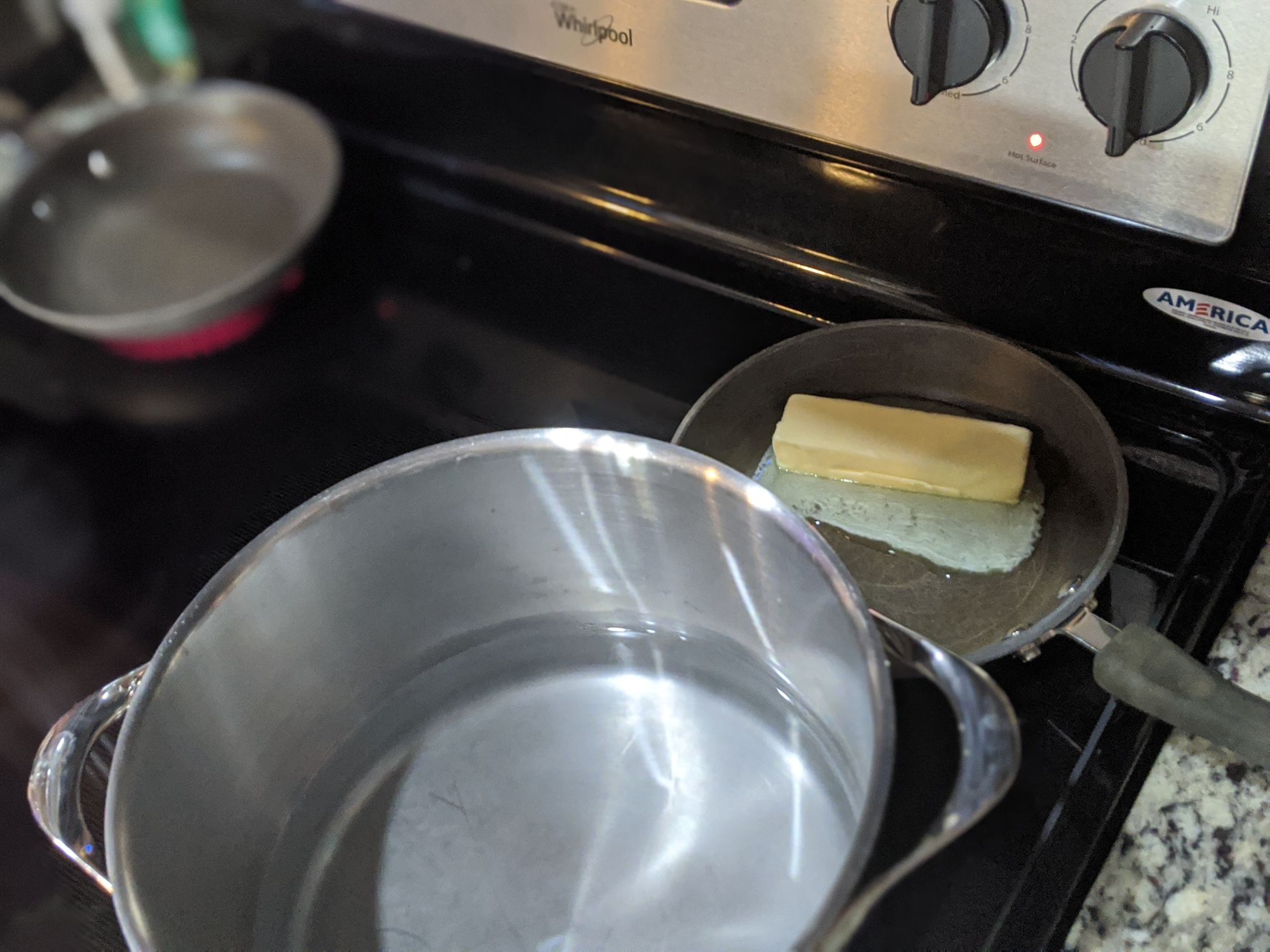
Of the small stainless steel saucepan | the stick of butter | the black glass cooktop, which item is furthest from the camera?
the small stainless steel saucepan

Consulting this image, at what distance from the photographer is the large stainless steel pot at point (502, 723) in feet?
1.41

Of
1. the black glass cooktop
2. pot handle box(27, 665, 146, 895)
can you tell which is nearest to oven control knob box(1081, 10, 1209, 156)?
the black glass cooktop

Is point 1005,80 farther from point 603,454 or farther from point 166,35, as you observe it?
point 166,35

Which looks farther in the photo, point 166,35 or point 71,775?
point 166,35

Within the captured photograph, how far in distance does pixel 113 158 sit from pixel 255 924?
1.74 feet

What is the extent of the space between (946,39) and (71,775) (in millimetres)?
437

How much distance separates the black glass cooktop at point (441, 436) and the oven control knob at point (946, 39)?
0.12 meters

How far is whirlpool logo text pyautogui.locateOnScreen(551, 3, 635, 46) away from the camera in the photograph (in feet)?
1.75

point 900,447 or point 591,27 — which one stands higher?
point 591,27

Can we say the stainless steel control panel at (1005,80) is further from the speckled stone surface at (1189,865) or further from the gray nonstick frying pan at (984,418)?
the speckled stone surface at (1189,865)

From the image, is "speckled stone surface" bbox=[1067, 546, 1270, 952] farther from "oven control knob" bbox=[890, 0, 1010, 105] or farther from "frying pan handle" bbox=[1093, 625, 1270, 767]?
"oven control knob" bbox=[890, 0, 1010, 105]

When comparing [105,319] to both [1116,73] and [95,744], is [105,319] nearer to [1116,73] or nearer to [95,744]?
[95,744]

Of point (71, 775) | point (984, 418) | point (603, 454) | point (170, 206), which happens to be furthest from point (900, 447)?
point (170, 206)

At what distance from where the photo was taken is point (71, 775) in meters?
0.41
